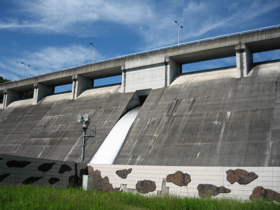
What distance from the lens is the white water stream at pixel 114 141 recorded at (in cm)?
2562

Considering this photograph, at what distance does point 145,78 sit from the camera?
33625 mm

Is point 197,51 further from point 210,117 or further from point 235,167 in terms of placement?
point 235,167

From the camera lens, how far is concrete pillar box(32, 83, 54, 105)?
44.7 m

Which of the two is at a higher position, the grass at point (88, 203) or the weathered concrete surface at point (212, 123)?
the weathered concrete surface at point (212, 123)

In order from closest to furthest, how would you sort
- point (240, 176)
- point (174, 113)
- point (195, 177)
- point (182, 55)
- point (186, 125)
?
1. point (240, 176)
2. point (195, 177)
3. point (186, 125)
4. point (174, 113)
5. point (182, 55)

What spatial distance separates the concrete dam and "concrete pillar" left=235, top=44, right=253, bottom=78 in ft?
0.29

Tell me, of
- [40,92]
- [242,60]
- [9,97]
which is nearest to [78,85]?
[40,92]

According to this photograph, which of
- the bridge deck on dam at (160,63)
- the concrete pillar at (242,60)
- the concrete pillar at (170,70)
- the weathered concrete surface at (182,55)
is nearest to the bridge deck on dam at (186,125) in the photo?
the concrete pillar at (242,60)

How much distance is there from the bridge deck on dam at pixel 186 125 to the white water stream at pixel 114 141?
2.06ft

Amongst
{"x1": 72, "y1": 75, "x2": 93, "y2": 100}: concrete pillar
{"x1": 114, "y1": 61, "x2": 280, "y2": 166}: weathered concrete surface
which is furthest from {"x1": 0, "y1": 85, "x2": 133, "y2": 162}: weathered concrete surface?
{"x1": 114, "y1": 61, "x2": 280, "y2": 166}: weathered concrete surface

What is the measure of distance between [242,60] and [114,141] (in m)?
14.2

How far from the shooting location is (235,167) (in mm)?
18266

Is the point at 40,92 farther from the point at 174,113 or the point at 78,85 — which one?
the point at 174,113

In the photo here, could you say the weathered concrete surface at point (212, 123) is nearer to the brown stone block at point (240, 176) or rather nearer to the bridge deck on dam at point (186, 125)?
the bridge deck on dam at point (186, 125)
